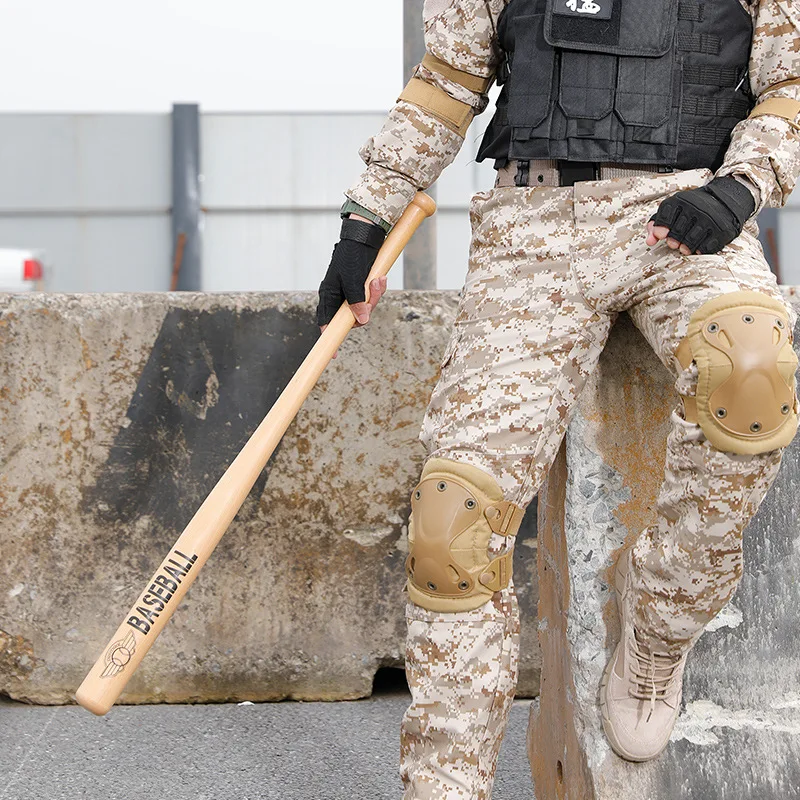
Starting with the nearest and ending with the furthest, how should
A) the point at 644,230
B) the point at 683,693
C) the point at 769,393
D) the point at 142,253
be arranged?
the point at 769,393, the point at 644,230, the point at 683,693, the point at 142,253

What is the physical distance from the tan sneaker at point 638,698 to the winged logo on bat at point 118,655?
2.82 ft

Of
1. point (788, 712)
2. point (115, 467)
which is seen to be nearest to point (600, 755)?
point (788, 712)

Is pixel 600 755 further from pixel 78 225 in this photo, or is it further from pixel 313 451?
pixel 78 225

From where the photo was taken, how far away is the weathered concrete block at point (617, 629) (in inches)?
81.6

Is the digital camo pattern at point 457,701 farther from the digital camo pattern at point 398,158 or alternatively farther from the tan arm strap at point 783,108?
the tan arm strap at point 783,108

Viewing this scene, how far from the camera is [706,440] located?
1768mm

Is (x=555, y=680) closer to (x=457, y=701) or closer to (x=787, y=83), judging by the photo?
(x=457, y=701)

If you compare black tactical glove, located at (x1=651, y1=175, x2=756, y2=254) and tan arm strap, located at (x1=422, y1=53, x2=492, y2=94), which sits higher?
tan arm strap, located at (x1=422, y1=53, x2=492, y2=94)

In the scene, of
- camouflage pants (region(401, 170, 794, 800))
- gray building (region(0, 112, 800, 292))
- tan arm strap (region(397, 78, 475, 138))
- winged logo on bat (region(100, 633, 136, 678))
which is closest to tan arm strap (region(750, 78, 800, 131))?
camouflage pants (region(401, 170, 794, 800))

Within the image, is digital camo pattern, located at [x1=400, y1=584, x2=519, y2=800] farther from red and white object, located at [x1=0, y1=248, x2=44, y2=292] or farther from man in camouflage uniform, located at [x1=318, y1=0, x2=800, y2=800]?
red and white object, located at [x1=0, y1=248, x2=44, y2=292]

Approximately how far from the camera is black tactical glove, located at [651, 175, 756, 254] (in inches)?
70.0

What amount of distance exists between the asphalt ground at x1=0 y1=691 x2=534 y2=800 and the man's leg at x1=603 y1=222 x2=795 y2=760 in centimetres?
73

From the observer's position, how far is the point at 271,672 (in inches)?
116

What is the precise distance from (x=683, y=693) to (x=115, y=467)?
5.11 feet
